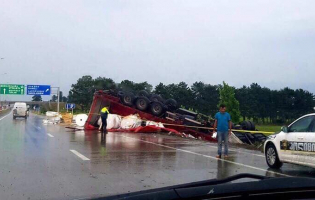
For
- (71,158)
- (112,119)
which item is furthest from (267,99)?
(71,158)

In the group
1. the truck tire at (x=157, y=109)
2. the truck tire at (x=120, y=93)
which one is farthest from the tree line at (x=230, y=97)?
the truck tire at (x=157, y=109)

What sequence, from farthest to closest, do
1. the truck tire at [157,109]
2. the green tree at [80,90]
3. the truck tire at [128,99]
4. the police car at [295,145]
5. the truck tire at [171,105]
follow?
the green tree at [80,90]
the truck tire at [171,105]
the truck tire at [128,99]
the truck tire at [157,109]
the police car at [295,145]

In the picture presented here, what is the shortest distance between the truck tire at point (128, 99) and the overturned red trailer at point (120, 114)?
233 mm

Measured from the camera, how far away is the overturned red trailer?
24.4 metres

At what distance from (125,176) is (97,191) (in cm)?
186

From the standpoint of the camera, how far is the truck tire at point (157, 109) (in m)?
26.0

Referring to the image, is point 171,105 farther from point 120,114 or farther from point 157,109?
point 120,114

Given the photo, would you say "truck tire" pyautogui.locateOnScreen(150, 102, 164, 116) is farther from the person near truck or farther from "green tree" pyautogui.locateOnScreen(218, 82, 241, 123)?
"green tree" pyautogui.locateOnScreen(218, 82, 241, 123)

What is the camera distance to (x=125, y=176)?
967 centimetres

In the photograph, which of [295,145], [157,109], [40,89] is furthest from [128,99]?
[40,89]

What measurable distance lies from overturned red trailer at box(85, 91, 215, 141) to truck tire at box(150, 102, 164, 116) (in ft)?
0.85

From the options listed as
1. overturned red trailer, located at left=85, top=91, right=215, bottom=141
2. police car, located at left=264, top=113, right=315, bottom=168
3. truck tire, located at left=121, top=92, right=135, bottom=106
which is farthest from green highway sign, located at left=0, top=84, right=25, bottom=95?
police car, located at left=264, top=113, right=315, bottom=168

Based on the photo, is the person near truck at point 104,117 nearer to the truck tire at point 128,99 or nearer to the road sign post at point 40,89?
the truck tire at point 128,99

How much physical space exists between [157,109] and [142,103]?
1.14m
